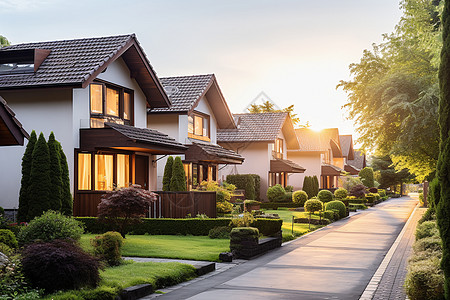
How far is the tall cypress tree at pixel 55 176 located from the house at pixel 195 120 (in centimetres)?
1128

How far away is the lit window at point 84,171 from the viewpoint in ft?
72.2

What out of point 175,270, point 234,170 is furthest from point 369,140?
point 175,270

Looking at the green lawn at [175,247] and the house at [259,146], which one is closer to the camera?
the green lawn at [175,247]

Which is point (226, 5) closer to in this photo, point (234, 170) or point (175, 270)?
point (175, 270)

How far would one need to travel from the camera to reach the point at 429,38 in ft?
78.3

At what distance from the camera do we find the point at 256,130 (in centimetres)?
4769

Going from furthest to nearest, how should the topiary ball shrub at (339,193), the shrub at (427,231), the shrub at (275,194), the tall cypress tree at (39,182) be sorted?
the topiary ball shrub at (339,193), the shrub at (275,194), the tall cypress tree at (39,182), the shrub at (427,231)

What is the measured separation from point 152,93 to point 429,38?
13193 mm

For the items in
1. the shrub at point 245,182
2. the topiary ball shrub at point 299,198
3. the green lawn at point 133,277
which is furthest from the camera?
the topiary ball shrub at point 299,198

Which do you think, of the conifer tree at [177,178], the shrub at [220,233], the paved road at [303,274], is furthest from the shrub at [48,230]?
the conifer tree at [177,178]

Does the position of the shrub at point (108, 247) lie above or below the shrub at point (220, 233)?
above

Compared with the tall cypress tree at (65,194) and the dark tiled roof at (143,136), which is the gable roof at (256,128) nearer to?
the dark tiled roof at (143,136)

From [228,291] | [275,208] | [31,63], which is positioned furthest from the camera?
[275,208]

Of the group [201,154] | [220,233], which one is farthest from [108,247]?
[201,154]
